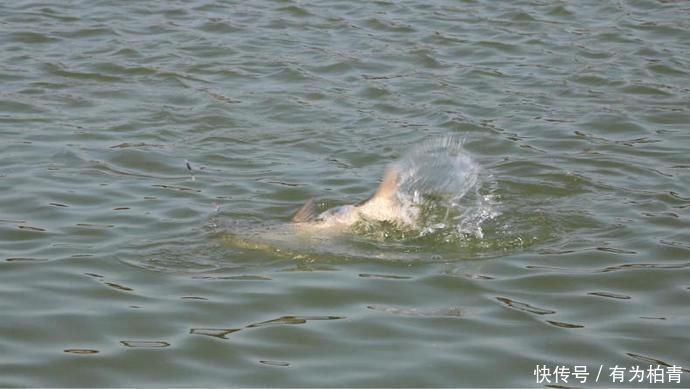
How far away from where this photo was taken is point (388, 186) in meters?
7.52

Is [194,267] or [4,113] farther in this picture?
[4,113]

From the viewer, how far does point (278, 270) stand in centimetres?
660

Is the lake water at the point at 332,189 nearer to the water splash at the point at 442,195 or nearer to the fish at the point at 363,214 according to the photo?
the water splash at the point at 442,195

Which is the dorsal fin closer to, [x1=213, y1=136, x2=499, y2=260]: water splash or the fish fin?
[x1=213, y1=136, x2=499, y2=260]: water splash

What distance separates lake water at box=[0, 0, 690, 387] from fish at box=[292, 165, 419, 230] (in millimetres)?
179

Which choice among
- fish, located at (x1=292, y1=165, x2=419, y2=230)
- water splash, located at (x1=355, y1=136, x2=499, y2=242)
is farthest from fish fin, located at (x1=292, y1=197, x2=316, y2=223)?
water splash, located at (x1=355, y1=136, x2=499, y2=242)

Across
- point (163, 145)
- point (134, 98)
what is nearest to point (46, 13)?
point (134, 98)

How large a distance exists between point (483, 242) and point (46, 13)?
8024mm

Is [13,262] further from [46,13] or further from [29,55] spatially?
[46,13]

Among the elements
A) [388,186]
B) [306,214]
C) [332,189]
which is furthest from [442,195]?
[306,214]

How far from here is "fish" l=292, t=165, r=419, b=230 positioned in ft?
23.5

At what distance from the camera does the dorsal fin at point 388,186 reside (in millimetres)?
7367

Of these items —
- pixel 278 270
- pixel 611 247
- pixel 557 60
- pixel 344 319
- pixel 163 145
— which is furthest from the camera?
pixel 557 60

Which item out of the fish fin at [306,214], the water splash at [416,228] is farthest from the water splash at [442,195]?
the fish fin at [306,214]
